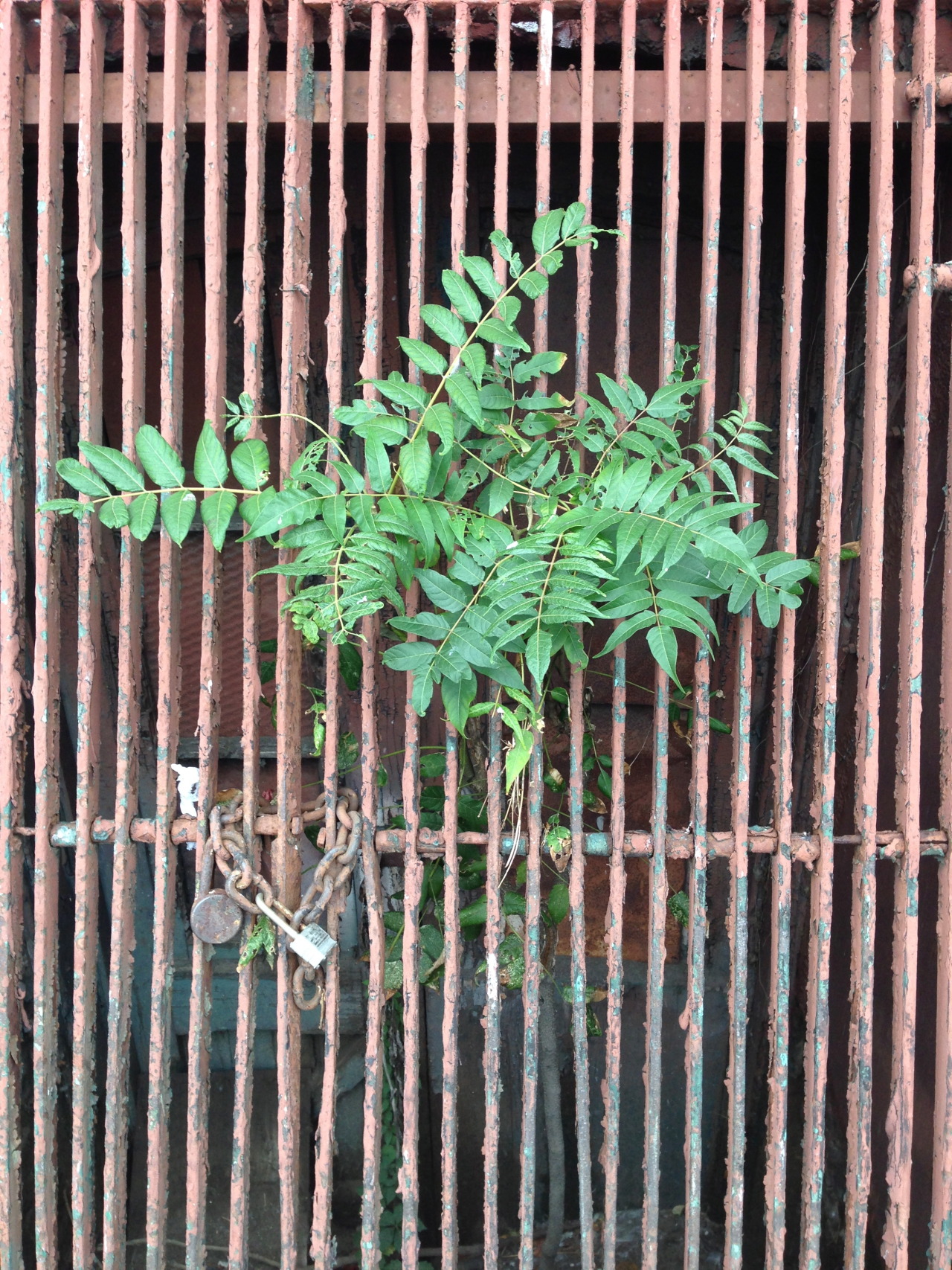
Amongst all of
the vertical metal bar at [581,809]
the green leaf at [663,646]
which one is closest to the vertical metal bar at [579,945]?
the vertical metal bar at [581,809]

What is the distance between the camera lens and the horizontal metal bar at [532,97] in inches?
82.7

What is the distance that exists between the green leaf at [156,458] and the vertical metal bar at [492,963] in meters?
0.85

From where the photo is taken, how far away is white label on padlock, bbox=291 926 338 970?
2.01 meters

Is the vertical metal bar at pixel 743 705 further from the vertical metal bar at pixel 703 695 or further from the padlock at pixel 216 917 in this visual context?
the padlock at pixel 216 917

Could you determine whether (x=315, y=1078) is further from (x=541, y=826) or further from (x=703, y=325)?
(x=703, y=325)

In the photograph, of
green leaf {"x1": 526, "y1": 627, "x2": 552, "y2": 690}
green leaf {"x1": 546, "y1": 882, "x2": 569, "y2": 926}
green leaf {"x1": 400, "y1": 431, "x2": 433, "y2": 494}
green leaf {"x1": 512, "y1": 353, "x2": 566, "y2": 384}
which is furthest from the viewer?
green leaf {"x1": 546, "y1": 882, "x2": 569, "y2": 926}

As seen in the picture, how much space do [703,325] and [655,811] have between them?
1.08 meters

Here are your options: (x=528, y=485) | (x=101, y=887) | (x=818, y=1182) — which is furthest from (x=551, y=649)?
(x=101, y=887)

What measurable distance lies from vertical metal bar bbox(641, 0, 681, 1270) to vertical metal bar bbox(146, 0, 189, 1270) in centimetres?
107

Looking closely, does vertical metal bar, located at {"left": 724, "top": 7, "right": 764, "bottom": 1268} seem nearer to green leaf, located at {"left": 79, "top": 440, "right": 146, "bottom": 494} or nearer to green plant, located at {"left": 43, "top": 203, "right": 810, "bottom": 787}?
green plant, located at {"left": 43, "top": 203, "right": 810, "bottom": 787}

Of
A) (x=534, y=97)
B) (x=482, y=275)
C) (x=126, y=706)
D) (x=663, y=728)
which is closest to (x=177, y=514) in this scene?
(x=126, y=706)

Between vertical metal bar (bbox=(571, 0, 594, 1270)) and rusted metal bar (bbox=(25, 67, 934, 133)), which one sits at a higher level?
rusted metal bar (bbox=(25, 67, 934, 133))

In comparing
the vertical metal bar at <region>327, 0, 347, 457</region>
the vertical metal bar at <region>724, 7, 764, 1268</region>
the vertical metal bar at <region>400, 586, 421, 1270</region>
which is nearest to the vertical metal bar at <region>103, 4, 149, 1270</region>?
the vertical metal bar at <region>327, 0, 347, 457</region>

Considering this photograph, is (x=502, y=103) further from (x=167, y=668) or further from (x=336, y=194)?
(x=167, y=668)
